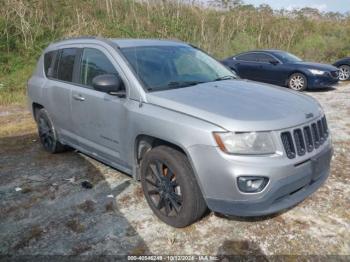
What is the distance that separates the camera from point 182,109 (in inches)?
125

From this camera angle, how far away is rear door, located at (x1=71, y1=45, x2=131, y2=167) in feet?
12.7

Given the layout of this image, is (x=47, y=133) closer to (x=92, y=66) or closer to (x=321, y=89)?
(x=92, y=66)

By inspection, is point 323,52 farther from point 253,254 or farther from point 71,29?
point 253,254

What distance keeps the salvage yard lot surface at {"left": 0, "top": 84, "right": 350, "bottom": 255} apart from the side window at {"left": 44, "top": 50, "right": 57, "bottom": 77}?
58.1 inches

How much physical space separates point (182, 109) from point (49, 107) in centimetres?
284

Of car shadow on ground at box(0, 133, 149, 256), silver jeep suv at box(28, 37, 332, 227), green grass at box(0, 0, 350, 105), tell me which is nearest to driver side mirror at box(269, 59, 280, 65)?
green grass at box(0, 0, 350, 105)

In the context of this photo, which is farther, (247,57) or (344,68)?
(344,68)

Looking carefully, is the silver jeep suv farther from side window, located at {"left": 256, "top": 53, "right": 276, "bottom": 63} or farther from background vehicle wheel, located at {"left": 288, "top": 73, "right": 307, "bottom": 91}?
side window, located at {"left": 256, "top": 53, "right": 276, "bottom": 63}

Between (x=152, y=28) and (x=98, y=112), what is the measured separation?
1200 cm

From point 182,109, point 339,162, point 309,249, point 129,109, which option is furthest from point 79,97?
point 339,162

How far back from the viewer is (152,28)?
15.3 metres

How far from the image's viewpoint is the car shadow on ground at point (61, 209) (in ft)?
10.7

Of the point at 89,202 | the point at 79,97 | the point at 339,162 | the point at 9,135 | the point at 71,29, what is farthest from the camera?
the point at 71,29

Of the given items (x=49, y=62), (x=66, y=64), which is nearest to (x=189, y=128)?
(x=66, y=64)
